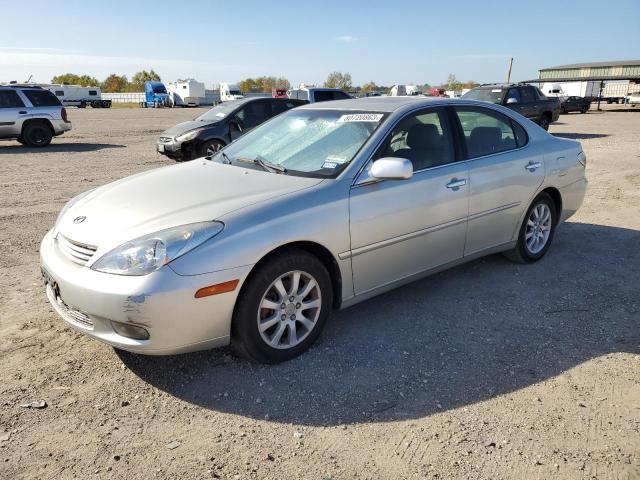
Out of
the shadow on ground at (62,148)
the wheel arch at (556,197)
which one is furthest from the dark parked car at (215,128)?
the wheel arch at (556,197)

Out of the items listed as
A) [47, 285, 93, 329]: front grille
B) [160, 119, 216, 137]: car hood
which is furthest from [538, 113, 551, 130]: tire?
[47, 285, 93, 329]: front grille

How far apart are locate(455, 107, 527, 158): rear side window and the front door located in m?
0.22

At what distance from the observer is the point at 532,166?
4.84 metres

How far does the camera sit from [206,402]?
9.77 feet

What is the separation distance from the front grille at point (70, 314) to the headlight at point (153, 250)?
316 mm

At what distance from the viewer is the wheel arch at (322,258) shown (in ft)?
10.3

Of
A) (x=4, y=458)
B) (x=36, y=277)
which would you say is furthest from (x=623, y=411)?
(x=36, y=277)

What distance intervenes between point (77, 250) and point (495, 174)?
327cm

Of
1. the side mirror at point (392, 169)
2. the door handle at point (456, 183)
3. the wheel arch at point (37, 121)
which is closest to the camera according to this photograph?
the side mirror at point (392, 169)

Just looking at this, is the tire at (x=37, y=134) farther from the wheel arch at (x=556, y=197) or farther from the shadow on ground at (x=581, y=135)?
the shadow on ground at (x=581, y=135)

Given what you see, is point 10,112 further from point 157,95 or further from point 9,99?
point 157,95

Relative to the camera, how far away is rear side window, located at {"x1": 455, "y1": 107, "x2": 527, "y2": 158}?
A: 441 centimetres

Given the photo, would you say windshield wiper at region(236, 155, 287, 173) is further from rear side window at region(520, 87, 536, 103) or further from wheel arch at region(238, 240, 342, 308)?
rear side window at region(520, 87, 536, 103)

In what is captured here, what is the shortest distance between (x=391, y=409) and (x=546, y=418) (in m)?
0.82
